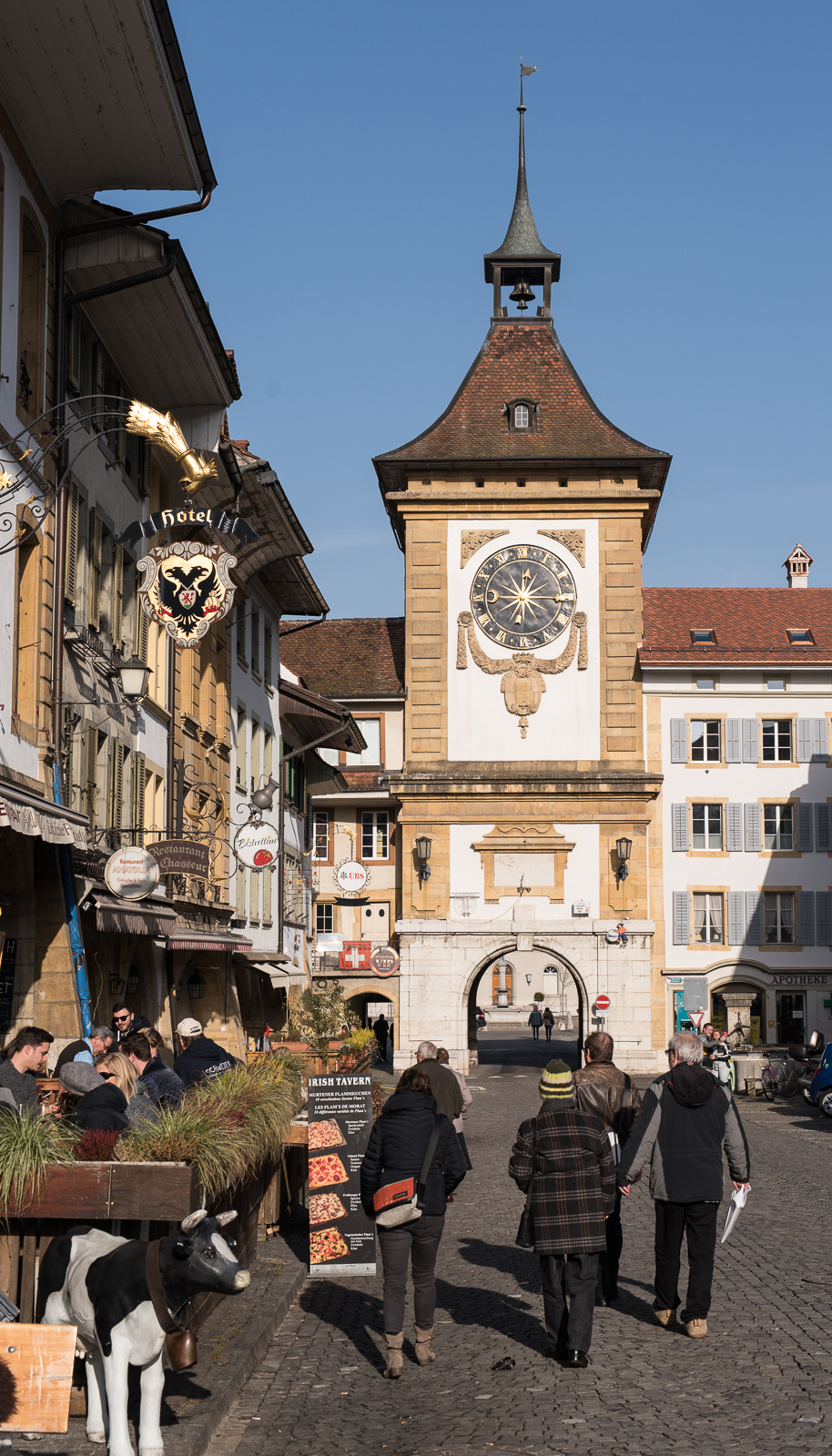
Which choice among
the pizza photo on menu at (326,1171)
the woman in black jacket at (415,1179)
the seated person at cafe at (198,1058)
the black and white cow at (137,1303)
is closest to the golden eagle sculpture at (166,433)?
the seated person at cafe at (198,1058)

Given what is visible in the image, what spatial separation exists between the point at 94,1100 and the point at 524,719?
39.5 meters

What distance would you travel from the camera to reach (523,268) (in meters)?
54.8

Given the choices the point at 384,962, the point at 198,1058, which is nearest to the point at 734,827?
the point at 384,962

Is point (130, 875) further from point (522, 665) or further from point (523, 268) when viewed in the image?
point (523, 268)

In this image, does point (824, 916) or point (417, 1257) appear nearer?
point (417, 1257)

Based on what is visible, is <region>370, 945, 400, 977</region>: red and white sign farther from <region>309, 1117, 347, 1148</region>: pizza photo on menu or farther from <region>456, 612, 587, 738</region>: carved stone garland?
<region>309, 1117, 347, 1148</region>: pizza photo on menu

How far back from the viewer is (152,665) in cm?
2270

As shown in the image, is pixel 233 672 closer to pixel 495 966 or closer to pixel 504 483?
pixel 504 483

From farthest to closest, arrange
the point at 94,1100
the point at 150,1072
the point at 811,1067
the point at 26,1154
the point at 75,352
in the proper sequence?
the point at 811,1067 → the point at 75,352 → the point at 150,1072 → the point at 94,1100 → the point at 26,1154

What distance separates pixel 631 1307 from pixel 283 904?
27.7 meters

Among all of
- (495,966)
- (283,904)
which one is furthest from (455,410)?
(495,966)

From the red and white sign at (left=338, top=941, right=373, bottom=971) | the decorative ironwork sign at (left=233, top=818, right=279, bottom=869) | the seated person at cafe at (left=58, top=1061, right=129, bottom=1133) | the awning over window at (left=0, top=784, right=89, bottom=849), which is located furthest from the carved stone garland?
the seated person at cafe at (left=58, top=1061, right=129, bottom=1133)

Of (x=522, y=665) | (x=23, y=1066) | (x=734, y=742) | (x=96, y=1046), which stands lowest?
(x=96, y=1046)

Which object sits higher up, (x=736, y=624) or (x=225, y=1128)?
(x=736, y=624)
